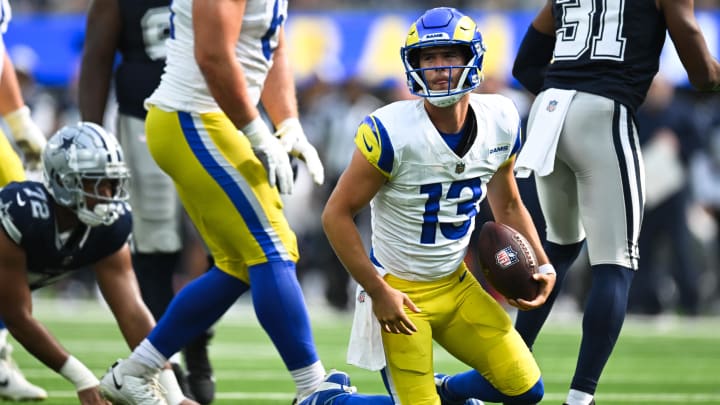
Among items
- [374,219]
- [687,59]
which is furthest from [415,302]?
[687,59]

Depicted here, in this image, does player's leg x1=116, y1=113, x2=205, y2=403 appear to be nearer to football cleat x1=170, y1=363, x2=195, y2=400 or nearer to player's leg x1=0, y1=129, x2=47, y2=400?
football cleat x1=170, y1=363, x2=195, y2=400

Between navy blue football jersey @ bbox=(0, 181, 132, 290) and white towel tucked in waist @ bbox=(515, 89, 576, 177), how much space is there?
4.90 ft

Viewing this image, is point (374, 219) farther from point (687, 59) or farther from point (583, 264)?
point (583, 264)

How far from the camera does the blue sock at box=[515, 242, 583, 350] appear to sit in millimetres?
4418

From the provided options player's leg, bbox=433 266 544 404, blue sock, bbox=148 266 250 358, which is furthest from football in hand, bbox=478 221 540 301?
blue sock, bbox=148 266 250 358

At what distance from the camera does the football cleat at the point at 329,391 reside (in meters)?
4.03

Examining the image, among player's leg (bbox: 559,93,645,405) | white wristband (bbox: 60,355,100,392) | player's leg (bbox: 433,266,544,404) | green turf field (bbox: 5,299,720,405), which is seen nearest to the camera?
player's leg (bbox: 433,266,544,404)

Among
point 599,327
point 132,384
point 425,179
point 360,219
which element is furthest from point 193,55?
point 360,219

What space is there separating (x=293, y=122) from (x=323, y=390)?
39.9 inches

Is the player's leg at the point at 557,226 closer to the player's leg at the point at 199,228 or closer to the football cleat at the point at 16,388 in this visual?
the player's leg at the point at 199,228

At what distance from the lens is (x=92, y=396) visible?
4.42 metres

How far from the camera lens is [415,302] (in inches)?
156

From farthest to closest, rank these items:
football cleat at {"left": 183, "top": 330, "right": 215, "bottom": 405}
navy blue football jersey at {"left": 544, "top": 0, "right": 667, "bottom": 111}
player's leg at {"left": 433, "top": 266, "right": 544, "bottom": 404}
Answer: football cleat at {"left": 183, "top": 330, "right": 215, "bottom": 405} < navy blue football jersey at {"left": 544, "top": 0, "right": 667, "bottom": 111} < player's leg at {"left": 433, "top": 266, "right": 544, "bottom": 404}

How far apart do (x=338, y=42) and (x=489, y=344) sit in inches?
374
